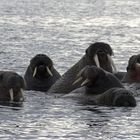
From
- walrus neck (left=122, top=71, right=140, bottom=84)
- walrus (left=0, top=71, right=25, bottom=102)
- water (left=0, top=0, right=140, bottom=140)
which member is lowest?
water (left=0, top=0, right=140, bottom=140)

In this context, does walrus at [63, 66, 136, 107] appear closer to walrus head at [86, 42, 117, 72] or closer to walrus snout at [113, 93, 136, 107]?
walrus snout at [113, 93, 136, 107]

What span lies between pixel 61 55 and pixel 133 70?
962 cm

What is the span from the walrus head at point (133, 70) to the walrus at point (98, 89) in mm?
1819

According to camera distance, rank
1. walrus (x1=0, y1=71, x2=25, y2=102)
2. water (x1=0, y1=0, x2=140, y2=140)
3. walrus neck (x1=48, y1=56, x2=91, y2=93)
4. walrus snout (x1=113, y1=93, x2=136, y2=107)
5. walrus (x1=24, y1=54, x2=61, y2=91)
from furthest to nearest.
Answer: walrus (x1=24, y1=54, x2=61, y2=91)
walrus neck (x1=48, y1=56, x2=91, y2=93)
walrus (x1=0, y1=71, x2=25, y2=102)
walrus snout (x1=113, y1=93, x2=136, y2=107)
water (x1=0, y1=0, x2=140, y2=140)

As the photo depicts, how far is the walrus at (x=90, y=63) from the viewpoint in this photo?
18969 millimetres

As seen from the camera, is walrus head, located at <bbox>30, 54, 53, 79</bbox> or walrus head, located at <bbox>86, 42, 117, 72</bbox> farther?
walrus head, located at <bbox>30, 54, 53, 79</bbox>

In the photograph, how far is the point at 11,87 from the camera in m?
17.2

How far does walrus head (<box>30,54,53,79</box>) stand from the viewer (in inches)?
781

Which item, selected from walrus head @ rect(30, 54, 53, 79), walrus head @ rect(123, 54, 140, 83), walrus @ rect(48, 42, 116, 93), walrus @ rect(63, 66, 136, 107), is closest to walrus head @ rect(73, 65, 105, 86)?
walrus @ rect(63, 66, 136, 107)

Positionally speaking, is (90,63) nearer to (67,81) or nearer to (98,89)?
(67,81)

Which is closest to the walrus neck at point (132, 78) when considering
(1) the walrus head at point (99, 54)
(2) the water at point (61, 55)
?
(1) the walrus head at point (99, 54)

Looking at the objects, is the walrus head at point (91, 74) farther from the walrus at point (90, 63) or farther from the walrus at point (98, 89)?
the walrus at point (90, 63)

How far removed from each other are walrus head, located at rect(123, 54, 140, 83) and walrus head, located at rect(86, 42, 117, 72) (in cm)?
72

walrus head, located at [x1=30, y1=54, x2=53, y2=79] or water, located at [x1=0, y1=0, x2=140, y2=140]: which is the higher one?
walrus head, located at [x1=30, y1=54, x2=53, y2=79]
